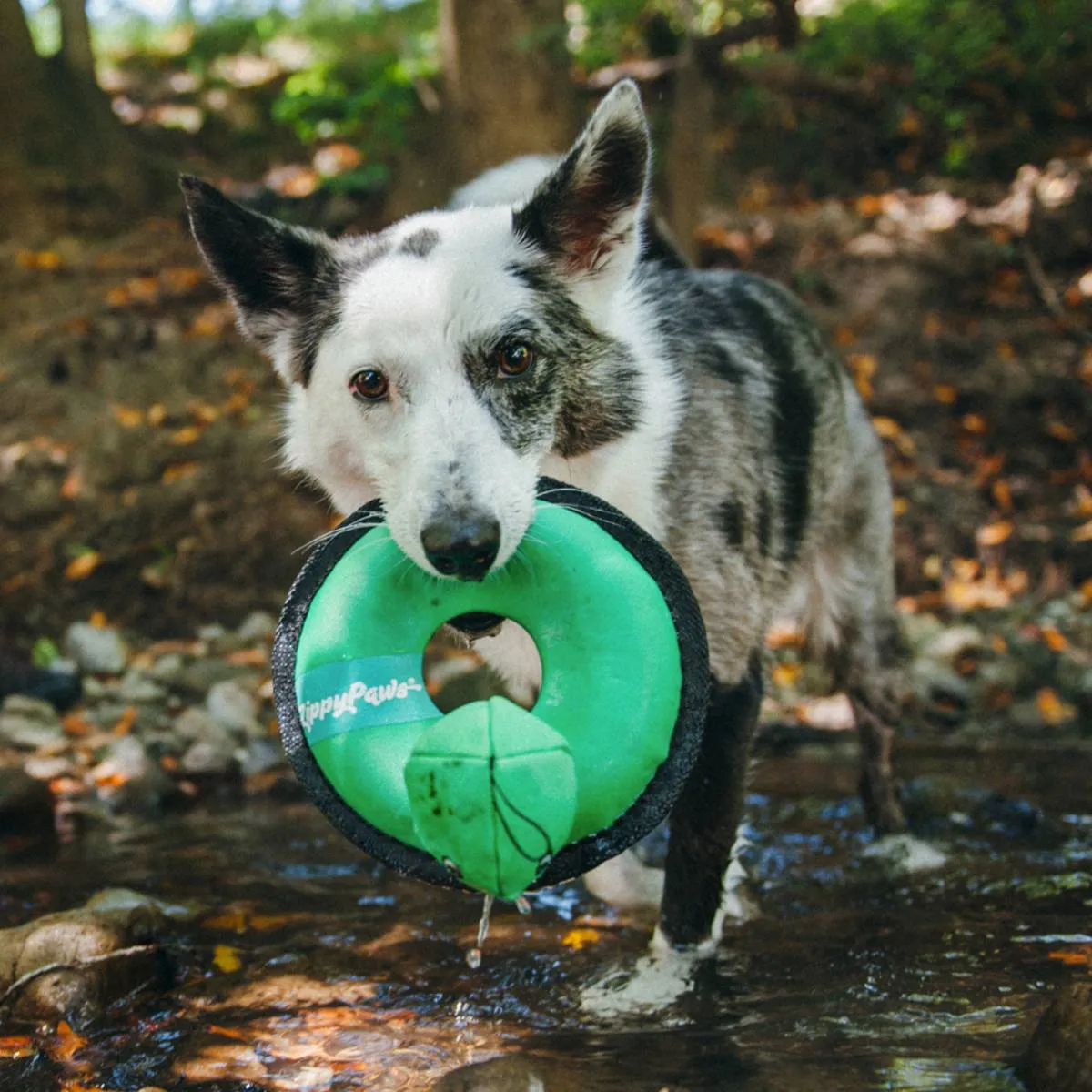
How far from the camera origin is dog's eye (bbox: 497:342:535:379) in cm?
309

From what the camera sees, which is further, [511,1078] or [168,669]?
[168,669]

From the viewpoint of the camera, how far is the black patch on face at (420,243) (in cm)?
333

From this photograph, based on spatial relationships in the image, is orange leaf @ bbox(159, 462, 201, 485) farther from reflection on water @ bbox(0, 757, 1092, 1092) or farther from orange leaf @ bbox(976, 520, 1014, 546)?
orange leaf @ bbox(976, 520, 1014, 546)

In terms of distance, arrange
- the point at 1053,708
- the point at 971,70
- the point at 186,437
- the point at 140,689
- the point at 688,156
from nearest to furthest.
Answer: the point at 1053,708
the point at 140,689
the point at 186,437
the point at 688,156
the point at 971,70

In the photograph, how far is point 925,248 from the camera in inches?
358

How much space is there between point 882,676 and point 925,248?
486cm

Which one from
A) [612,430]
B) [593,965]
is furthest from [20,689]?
[612,430]

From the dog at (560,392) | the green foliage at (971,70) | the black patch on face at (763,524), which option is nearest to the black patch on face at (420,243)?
the dog at (560,392)

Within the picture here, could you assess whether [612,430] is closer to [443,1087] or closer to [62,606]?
[443,1087]

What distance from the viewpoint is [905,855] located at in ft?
15.4

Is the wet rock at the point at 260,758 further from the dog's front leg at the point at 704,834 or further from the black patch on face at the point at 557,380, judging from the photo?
the black patch on face at the point at 557,380

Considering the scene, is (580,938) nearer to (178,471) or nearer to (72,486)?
(178,471)

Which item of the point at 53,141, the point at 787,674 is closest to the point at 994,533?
the point at 787,674

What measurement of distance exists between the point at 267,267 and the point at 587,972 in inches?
85.3
